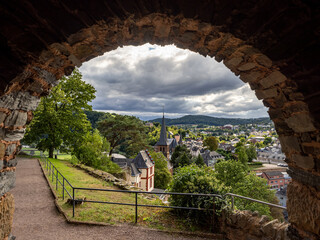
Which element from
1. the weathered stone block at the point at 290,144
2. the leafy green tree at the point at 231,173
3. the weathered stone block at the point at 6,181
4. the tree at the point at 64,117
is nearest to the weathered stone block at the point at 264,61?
the weathered stone block at the point at 290,144

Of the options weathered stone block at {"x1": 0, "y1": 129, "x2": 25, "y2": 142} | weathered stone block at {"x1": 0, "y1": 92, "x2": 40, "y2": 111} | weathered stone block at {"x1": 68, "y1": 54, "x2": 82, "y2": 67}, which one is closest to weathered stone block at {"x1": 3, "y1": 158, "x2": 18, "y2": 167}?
weathered stone block at {"x1": 0, "y1": 129, "x2": 25, "y2": 142}

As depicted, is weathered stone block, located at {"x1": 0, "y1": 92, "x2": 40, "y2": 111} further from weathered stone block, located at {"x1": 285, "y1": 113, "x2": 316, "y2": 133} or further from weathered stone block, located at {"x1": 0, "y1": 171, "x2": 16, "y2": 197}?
weathered stone block, located at {"x1": 285, "y1": 113, "x2": 316, "y2": 133}

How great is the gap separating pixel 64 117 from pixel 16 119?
1604 centimetres

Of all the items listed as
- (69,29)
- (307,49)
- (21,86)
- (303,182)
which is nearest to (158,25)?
(69,29)

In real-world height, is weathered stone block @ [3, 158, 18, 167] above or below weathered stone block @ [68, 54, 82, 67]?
below

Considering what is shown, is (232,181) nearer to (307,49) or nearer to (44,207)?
(44,207)

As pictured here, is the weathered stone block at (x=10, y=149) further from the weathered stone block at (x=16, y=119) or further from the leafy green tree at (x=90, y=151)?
the leafy green tree at (x=90, y=151)

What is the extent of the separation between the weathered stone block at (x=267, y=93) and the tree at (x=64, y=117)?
16770 mm

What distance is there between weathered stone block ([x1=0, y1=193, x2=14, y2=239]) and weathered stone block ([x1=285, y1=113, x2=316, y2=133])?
13.2 ft

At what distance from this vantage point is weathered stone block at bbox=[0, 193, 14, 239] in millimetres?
2776

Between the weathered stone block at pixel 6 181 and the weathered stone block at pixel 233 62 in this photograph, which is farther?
the weathered stone block at pixel 6 181

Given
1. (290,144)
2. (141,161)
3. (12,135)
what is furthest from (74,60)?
(141,161)

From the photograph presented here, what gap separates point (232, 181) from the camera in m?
20.1

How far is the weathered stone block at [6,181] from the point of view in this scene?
2.67 meters
